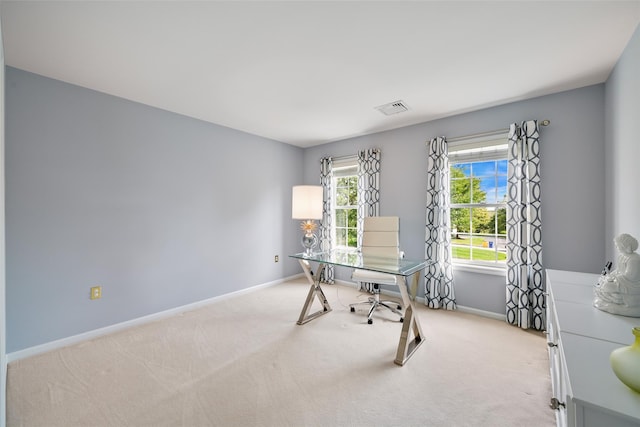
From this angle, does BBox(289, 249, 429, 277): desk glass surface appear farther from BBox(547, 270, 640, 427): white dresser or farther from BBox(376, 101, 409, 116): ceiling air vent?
BBox(376, 101, 409, 116): ceiling air vent

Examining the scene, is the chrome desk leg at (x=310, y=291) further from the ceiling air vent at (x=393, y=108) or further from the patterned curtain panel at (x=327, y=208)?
the ceiling air vent at (x=393, y=108)

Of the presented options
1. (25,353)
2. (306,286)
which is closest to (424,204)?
(306,286)

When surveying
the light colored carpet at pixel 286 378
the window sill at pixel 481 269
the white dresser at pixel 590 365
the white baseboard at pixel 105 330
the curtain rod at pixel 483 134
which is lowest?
the light colored carpet at pixel 286 378

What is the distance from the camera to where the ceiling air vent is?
3021mm

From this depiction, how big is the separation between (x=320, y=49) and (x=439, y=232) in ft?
8.37

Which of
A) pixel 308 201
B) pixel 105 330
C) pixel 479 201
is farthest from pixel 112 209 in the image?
pixel 479 201

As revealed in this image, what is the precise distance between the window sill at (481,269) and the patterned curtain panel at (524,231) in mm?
166

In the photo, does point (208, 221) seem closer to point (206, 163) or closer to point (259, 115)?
point (206, 163)

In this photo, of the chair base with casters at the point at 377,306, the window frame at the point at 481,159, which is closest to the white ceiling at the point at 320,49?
the window frame at the point at 481,159

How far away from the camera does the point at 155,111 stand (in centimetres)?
309

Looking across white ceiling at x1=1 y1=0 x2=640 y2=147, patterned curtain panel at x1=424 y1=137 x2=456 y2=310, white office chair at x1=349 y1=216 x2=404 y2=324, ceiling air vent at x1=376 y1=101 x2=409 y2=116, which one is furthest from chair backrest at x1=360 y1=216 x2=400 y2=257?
white ceiling at x1=1 y1=0 x2=640 y2=147

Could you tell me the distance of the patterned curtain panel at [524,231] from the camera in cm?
278

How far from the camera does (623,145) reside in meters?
2.04

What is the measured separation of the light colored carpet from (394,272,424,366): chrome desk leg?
0.06 m
